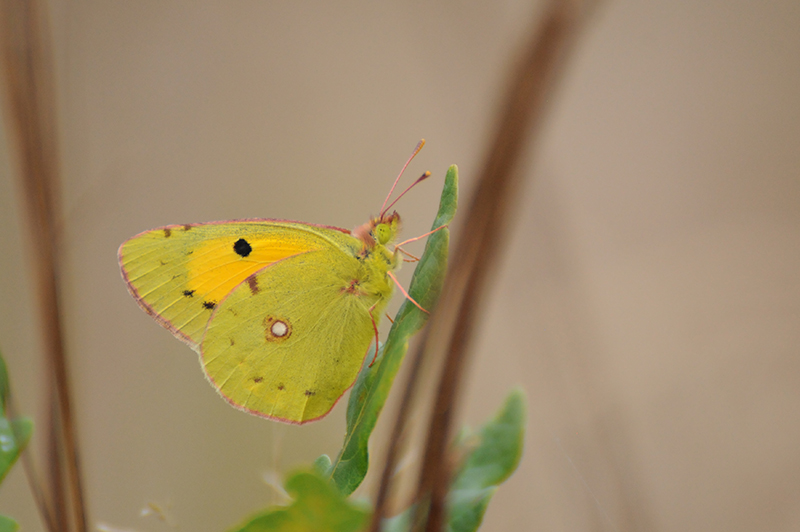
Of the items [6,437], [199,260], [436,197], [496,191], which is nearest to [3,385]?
[6,437]

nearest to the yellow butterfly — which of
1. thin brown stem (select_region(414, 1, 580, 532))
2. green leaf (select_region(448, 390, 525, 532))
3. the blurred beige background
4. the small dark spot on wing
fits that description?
the small dark spot on wing

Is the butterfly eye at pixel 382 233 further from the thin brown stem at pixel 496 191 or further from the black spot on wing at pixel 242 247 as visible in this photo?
the thin brown stem at pixel 496 191

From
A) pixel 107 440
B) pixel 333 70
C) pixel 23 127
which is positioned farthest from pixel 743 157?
pixel 107 440

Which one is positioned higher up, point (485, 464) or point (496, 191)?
point (496, 191)

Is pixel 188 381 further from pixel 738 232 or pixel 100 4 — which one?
pixel 738 232

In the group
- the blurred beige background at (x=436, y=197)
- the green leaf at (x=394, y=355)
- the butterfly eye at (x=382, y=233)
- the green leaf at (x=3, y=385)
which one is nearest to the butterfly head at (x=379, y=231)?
the butterfly eye at (x=382, y=233)

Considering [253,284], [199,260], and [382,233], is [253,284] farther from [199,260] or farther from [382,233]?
[382,233]
